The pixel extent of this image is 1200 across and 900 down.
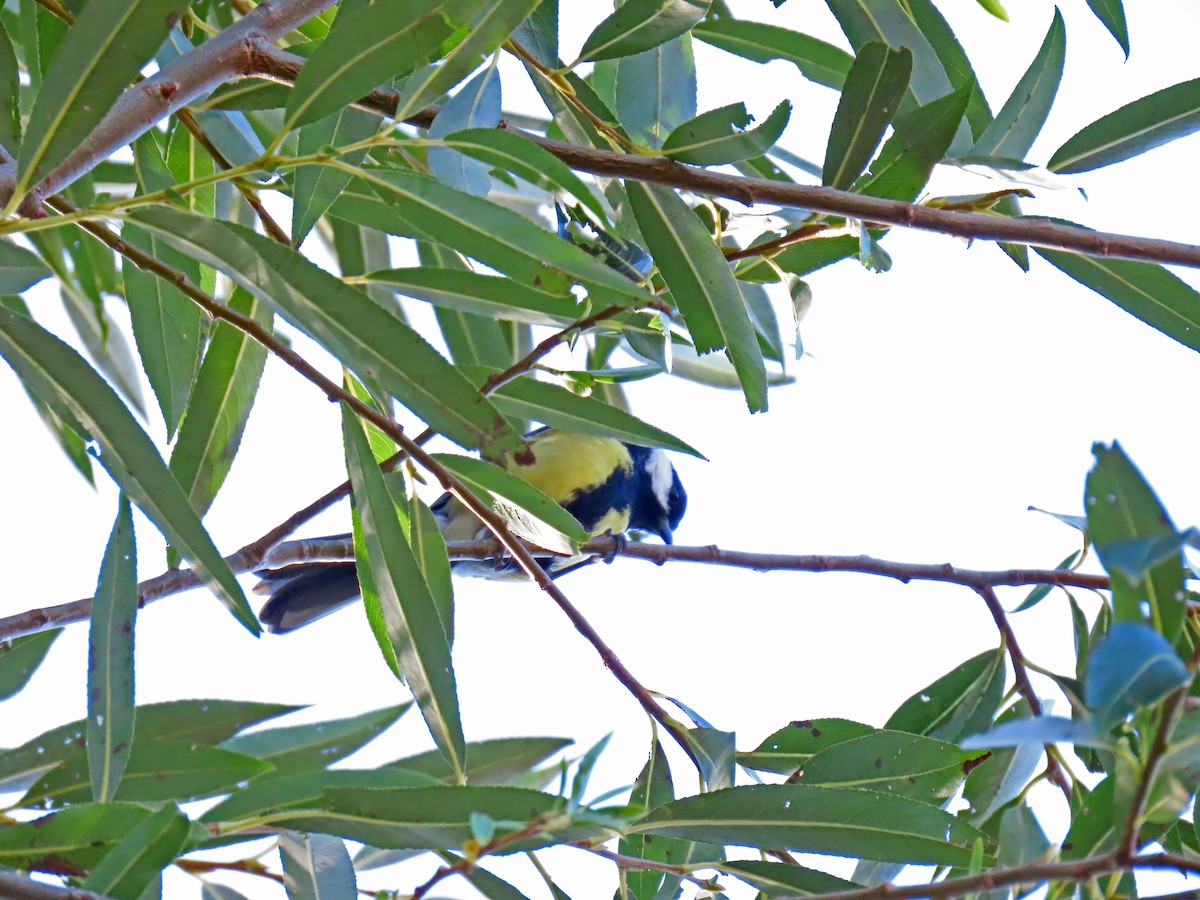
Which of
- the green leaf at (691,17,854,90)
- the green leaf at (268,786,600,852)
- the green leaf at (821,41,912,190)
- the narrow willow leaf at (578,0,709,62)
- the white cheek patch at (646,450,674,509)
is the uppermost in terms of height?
the green leaf at (691,17,854,90)

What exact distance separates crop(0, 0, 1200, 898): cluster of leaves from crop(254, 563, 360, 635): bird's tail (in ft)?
3.72

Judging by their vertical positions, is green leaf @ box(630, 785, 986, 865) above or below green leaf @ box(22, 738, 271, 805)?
below

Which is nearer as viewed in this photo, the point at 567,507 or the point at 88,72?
the point at 88,72

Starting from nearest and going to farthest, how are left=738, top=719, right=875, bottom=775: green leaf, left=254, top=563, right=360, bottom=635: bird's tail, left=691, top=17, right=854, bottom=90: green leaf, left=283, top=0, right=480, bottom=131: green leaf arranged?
1. left=283, top=0, right=480, bottom=131: green leaf
2. left=738, top=719, right=875, bottom=775: green leaf
3. left=691, top=17, right=854, bottom=90: green leaf
4. left=254, top=563, right=360, bottom=635: bird's tail

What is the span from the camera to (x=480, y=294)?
4.85 ft


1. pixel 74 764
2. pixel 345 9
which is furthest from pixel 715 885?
pixel 345 9

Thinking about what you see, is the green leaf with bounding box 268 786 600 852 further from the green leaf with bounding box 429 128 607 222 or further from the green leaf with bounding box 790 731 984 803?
the green leaf with bounding box 429 128 607 222

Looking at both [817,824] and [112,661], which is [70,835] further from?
[817,824]

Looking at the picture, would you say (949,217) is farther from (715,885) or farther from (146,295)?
(146,295)

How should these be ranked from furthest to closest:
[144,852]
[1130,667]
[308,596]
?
1. [308,596]
2. [144,852]
3. [1130,667]

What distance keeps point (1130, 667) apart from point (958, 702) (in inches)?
46.3

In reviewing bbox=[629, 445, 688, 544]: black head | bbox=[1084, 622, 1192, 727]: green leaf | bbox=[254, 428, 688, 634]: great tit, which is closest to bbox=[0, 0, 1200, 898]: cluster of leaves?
bbox=[1084, 622, 1192, 727]: green leaf

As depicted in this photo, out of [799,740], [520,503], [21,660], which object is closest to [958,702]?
[799,740]

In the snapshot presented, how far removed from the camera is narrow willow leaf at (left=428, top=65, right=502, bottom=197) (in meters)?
1.31
